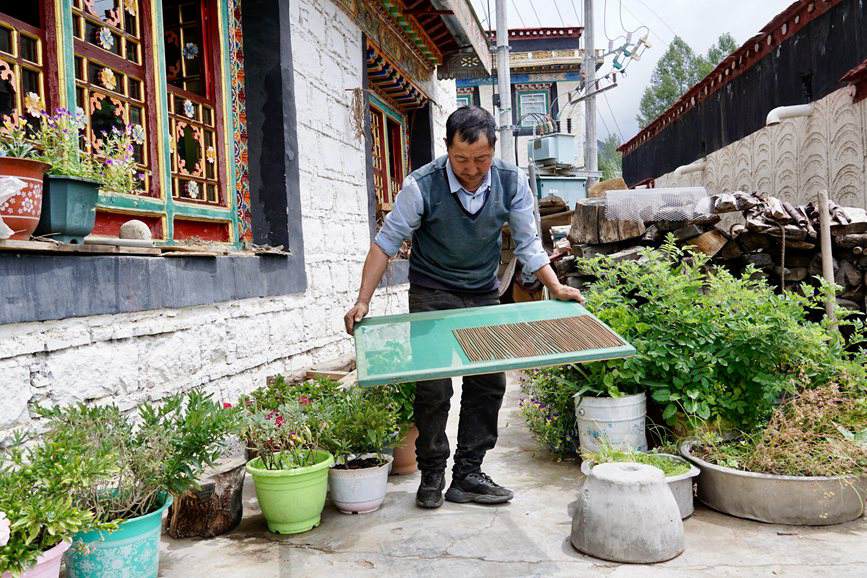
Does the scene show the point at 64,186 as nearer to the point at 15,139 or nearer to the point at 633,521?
the point at 15,139

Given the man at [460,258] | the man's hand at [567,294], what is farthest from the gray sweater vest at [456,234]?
the man's hand at [567,294]

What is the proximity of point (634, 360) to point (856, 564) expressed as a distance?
157cm

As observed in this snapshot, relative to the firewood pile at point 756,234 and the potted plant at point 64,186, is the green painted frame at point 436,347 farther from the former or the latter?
the firewood pile at point 756,234

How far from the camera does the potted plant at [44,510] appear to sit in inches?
87.7

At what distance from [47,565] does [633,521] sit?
88.6 inches

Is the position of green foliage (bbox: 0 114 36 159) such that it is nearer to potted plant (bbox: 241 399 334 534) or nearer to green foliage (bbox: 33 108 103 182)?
green foliage (bbox: 33 108 103 182)

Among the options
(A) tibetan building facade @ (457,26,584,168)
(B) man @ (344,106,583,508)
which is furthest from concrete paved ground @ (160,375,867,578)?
(A) tibetan building facade @ (457,26,584,168)

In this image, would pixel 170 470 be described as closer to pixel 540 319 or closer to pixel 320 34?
pixel 540 319

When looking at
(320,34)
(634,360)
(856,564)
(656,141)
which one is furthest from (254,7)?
(656,141)

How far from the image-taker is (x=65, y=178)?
→ 3223mm

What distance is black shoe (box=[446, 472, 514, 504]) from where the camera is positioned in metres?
3.81

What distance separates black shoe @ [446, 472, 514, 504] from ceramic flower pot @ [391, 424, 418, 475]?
1.66 feet

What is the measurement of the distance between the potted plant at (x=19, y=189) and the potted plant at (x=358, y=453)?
172 centimetres

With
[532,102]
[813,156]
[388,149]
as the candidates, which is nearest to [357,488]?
[388,149]
